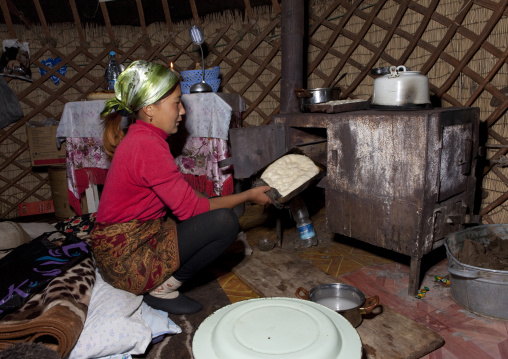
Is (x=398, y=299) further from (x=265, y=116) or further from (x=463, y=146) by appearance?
(x=265, y=116)

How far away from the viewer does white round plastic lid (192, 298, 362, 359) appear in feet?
2.47

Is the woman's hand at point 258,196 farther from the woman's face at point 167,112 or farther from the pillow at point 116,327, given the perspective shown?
the pillow at point 116,327

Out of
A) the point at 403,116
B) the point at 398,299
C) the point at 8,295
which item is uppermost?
the point at 403,116

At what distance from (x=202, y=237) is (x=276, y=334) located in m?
0.76

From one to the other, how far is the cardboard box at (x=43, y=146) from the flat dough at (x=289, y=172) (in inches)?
92.5

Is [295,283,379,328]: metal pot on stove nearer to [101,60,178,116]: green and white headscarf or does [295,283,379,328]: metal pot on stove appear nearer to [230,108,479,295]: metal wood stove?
[230,108,479,295]: metal wood stove

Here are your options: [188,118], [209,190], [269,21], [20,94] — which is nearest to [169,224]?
[209,190]

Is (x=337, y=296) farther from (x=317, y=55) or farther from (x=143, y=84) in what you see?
(x=317, y=55)

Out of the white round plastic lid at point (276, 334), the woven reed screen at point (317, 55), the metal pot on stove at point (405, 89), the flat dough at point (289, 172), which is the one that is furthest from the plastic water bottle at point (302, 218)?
the white round plastic lid at point (276, 334)

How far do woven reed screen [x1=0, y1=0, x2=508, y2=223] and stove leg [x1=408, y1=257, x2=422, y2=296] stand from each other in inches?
47.8

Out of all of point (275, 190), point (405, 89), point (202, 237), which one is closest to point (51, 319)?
point (202, 237)

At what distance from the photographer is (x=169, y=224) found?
164 centimetres

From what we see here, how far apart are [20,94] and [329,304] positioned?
362 centimetres

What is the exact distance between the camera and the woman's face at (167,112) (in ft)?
4.90
